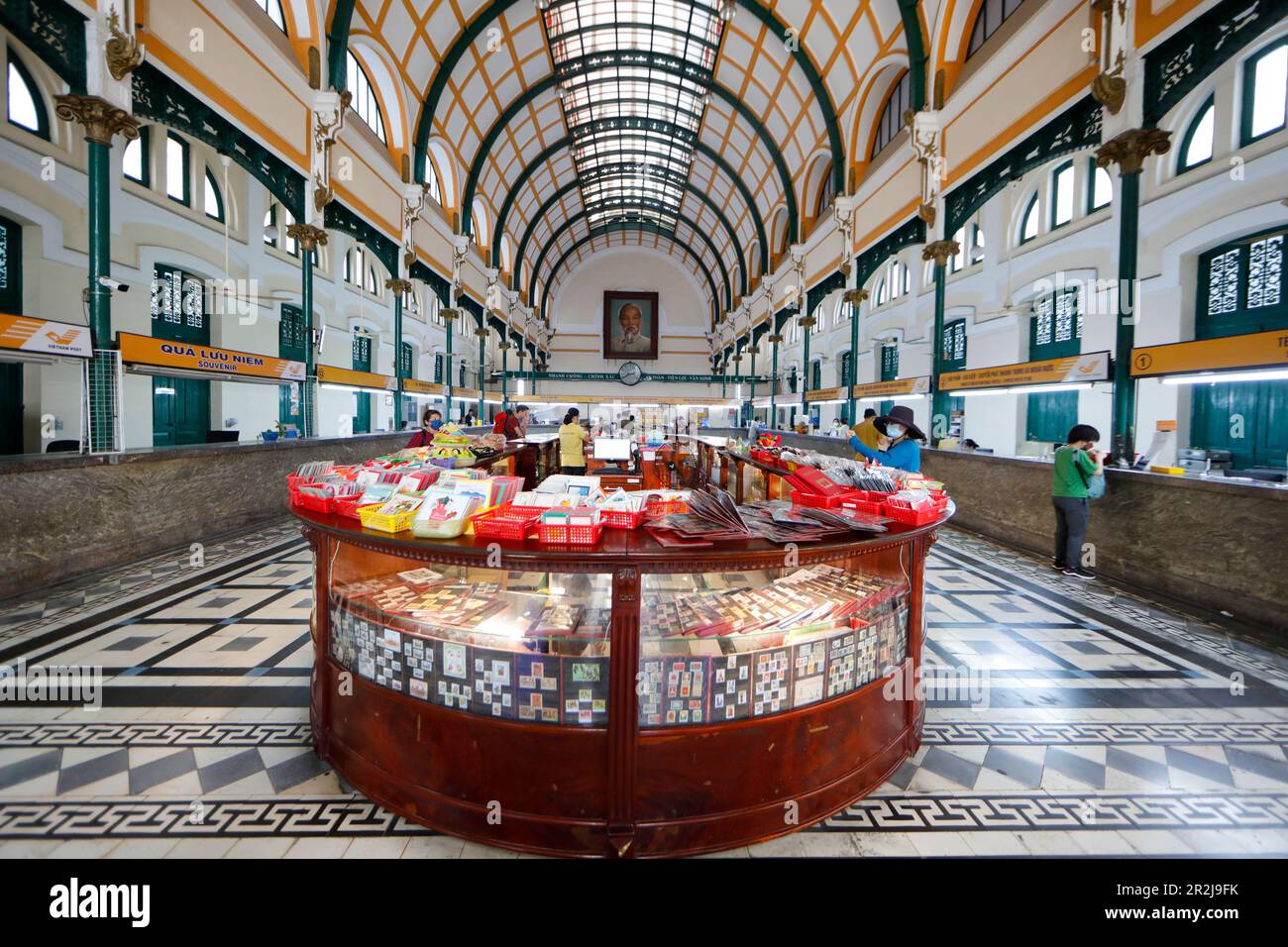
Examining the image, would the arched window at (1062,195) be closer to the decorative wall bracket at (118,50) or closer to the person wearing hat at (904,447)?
the person wearing hat at (904,447)

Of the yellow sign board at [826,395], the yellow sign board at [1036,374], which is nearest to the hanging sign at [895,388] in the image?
the yellow sign board at [1036,374]

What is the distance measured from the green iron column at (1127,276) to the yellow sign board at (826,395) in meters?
7.51

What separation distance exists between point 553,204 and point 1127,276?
80.4ft

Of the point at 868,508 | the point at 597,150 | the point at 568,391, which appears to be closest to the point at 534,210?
the point at 597,150

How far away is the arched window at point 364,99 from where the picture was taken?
10711 mm

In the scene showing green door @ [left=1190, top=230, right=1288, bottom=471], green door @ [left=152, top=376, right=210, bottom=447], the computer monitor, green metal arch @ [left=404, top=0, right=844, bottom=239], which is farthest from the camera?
green metal arch @ [left=404, top=0, right=844, bottom=239]

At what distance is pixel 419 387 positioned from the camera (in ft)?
42.5

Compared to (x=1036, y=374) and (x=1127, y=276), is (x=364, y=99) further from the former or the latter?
(x=1127, y=276)

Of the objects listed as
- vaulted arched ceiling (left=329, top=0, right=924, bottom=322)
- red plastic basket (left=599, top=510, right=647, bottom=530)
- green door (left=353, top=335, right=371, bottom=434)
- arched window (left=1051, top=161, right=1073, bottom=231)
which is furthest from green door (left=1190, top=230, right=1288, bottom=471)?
green door (left=353, top=335, right=371, bottom=434)

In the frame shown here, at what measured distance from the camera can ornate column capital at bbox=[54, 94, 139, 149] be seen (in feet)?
15.9

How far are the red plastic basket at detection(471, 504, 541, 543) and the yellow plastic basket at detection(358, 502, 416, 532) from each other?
25 cm

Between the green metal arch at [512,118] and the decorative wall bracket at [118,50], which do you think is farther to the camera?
the green metal arch at [512,118]

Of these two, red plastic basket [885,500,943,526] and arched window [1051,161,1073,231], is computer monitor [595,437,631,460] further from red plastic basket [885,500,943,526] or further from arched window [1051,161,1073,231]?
arched window [1051,161,1073,231]
